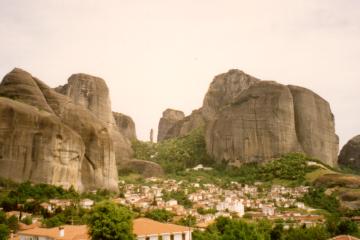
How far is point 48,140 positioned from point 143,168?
170 ft

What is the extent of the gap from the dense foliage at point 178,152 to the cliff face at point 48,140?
47.9 meters

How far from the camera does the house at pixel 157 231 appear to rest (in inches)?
2052

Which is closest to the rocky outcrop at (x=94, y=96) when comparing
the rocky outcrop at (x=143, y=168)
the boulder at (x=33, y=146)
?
the rocky outcrop at (x=143, y=168)

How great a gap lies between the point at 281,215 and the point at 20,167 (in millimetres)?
44501

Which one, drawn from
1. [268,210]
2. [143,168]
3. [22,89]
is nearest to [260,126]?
[143,168]

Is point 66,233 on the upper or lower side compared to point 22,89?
lower

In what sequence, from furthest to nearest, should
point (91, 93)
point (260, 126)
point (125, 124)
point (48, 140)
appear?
point (125, 124) → point (260, 126) → point (91, 93) → point (48, 140)

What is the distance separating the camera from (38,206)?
75.4 meters

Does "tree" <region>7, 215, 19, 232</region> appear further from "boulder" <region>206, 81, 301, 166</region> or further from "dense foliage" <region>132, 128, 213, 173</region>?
"boulder" <region>206, 81, 301, 166</region>

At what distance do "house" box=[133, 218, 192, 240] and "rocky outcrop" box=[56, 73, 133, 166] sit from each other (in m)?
92.4

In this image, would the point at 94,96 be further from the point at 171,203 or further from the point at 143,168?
the point at 171,203

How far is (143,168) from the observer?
143 m

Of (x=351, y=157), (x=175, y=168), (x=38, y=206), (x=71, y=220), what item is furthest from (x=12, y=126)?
(x=351, y=157)

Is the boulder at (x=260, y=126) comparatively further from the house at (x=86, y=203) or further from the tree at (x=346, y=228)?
the tree at (x=346, y=228)
